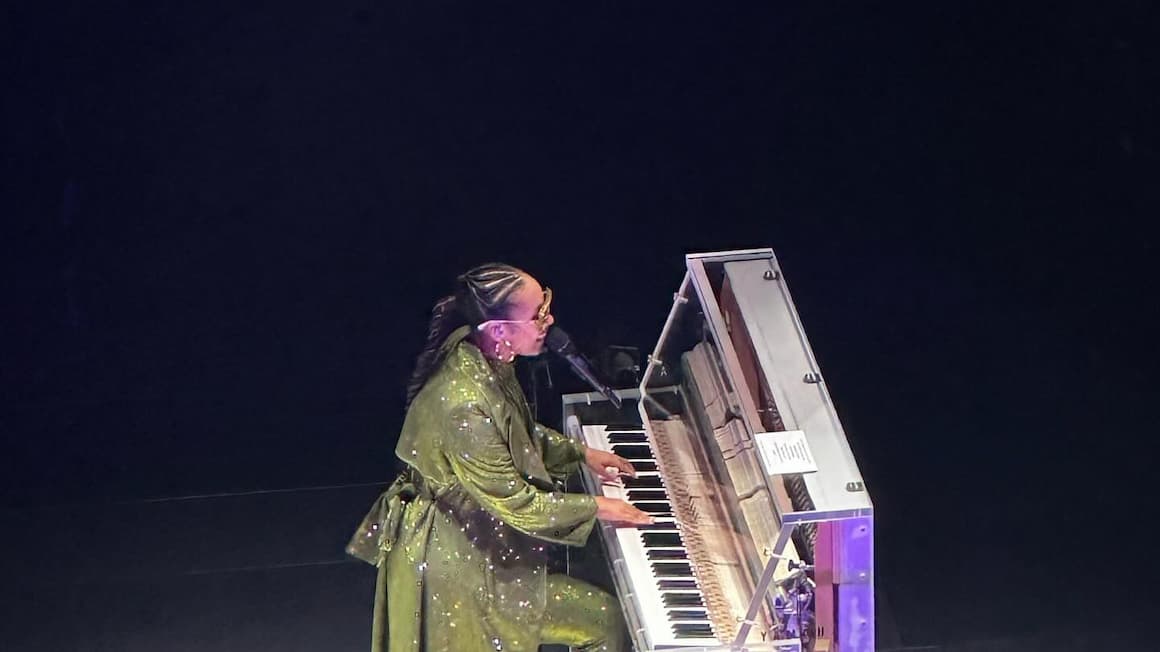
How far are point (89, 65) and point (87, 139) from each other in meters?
0.26

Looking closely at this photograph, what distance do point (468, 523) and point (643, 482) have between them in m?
0.70

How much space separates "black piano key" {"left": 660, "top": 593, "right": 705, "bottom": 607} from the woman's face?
73 centimetres

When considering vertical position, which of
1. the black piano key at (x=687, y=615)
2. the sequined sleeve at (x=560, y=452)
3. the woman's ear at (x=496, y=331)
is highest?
the woman's ear at (x=496, y=331)

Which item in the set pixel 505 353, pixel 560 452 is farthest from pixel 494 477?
pixel 560 452

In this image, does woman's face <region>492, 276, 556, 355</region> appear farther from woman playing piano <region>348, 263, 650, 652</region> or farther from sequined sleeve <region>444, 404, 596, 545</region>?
sequined sleeve <region>444, 404, 596, 545</region>

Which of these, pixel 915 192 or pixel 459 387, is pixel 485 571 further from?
pixel 915 192

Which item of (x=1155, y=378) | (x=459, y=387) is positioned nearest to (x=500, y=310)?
(x=459, y=387)

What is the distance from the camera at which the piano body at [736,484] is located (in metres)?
4.06

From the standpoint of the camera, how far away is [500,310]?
4332mm

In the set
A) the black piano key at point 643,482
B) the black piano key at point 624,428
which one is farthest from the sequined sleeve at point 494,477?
the black piano key at point 624,428

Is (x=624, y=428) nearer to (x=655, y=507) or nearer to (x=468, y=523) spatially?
(x=655, y=507)

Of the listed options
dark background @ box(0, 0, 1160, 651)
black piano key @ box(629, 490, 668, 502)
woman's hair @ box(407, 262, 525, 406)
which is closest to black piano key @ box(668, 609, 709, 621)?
black piano key @ box(629, 490, 668, 502)

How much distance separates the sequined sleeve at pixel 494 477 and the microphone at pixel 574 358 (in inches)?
19.1

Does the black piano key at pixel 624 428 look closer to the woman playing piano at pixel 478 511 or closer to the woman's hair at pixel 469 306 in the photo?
the woman playing piano at pixel 478 511
